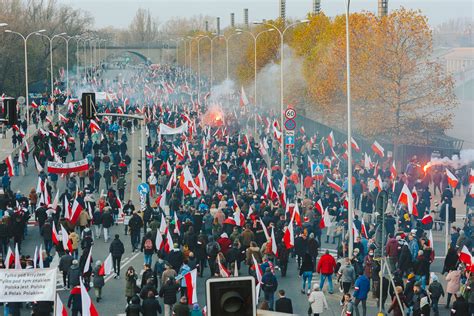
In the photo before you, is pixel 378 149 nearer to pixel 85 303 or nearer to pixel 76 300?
pixel 76 300

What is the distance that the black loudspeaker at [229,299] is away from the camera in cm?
841

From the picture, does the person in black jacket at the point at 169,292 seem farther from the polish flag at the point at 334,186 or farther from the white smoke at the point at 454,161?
the white smoke at the point at 454,161

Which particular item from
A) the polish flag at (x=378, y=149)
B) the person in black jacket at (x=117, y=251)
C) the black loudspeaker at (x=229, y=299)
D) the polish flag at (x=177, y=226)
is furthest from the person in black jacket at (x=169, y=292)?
the polish flag at (x=378, y=149)

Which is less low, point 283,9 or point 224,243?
point 283,9

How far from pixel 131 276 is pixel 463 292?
6.31 m

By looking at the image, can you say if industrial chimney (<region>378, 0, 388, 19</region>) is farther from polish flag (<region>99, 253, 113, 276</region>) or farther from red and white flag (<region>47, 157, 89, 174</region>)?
polish flag (<region>99, 253, 113, 276</region>)

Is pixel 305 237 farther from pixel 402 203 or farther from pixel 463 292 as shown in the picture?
pixel 402 203

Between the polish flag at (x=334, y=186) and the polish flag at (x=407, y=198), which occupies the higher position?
the polish flag at (x=407, y=198)

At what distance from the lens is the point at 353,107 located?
56.7 m

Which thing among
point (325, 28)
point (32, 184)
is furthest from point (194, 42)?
point (32, 184)

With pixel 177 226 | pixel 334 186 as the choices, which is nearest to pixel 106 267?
pixel 177 226

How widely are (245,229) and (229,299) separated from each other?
1846cm

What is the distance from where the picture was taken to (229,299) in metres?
8.44

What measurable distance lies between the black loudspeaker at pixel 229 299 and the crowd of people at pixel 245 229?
832 cm
